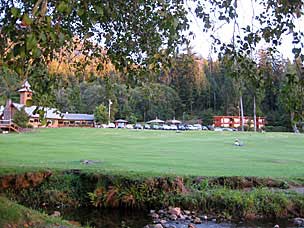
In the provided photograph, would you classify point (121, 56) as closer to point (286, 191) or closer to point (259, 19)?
point (259, 19)

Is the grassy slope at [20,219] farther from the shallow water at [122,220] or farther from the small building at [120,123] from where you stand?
the small building at [120,123]

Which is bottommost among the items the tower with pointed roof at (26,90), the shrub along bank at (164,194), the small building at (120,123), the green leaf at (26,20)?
the shrub along bank at (164,194)

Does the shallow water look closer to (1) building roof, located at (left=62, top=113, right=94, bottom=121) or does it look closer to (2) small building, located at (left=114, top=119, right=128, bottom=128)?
(2) small building, located at (left=114, top=119, right=128, bottom=128)

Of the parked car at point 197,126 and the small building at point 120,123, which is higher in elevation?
the small building at point 120,123

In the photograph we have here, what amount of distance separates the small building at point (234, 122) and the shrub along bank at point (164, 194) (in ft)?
181

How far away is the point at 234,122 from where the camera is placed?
72.8 m

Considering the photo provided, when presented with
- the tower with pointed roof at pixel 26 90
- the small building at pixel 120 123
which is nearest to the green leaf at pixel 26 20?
the tower with pointed roof at pixel 26 90

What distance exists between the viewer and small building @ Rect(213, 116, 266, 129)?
68312 millimetres

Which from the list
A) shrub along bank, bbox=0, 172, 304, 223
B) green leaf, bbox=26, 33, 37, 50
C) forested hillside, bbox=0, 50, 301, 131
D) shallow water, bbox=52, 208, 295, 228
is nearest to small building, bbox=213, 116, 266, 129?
shrub along bank, bbox=0, 172, 304, 223

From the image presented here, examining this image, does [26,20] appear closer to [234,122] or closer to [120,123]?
[120,123]

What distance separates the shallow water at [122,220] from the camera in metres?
11.1

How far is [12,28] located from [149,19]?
10.4 feet

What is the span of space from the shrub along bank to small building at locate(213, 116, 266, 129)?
181ft

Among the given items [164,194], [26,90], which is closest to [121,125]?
[164,194]
